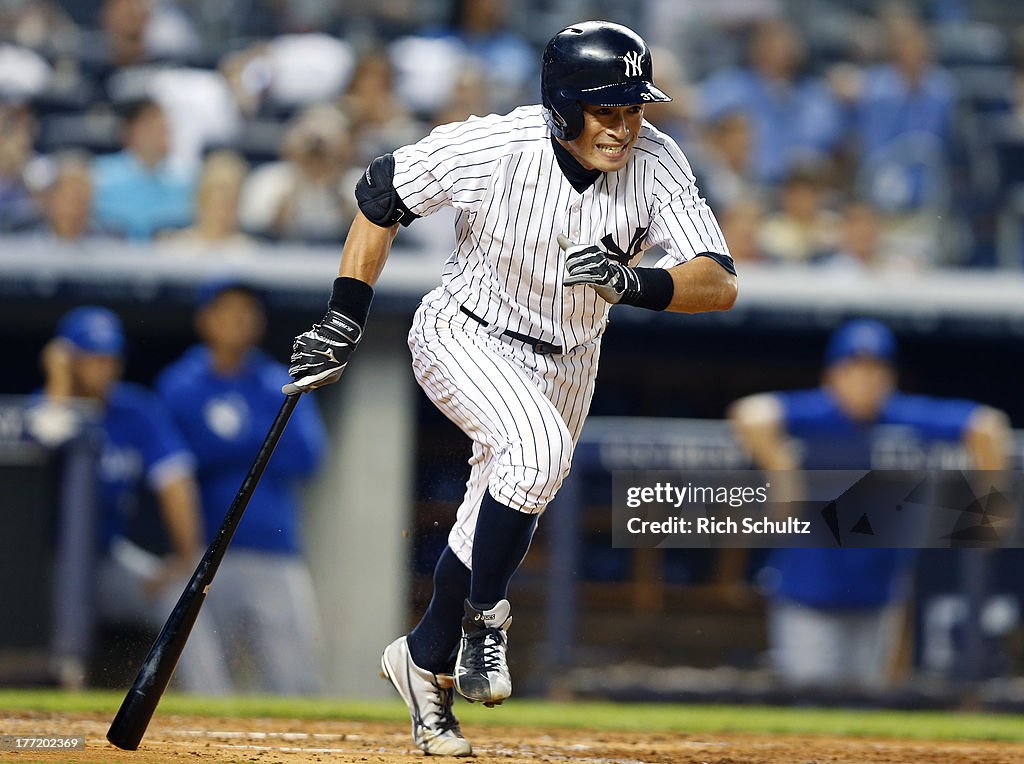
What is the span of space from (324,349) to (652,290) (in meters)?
0.83

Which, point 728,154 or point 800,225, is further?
point 728,154

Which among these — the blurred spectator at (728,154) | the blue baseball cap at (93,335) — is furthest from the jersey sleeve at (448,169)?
the blurred spectator at (728,154)

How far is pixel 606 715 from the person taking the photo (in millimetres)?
5836

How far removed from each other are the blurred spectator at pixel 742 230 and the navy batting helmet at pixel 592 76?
3.99 meters

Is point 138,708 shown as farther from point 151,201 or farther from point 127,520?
point 151,201

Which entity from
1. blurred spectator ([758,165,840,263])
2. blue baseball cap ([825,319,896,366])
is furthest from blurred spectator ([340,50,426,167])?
blue baseball cap ([825,319,896,366])

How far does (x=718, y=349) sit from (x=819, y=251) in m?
0.70

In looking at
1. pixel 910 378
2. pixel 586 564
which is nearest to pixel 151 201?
pixel 586 564

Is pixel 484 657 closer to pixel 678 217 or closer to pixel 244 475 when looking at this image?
pixel 678 217

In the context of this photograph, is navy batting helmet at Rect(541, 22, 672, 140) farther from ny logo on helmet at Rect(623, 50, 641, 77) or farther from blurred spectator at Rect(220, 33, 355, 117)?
blurred spectator at Rect(220, 33, 355, 117)

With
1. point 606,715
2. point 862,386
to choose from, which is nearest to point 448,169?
point 606,715

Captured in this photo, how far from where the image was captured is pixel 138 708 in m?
3.86

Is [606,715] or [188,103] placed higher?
[188,103]

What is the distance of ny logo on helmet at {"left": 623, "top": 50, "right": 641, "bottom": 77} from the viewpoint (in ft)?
11.8
